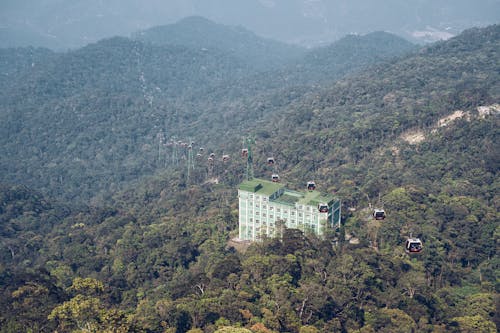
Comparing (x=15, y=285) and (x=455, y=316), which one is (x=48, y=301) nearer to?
(x=15, y=285)

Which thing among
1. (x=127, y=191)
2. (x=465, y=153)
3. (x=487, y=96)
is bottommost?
(x=127, y=191)

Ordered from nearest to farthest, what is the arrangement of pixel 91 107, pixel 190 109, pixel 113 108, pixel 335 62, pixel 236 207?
pixel 236 207 → pixel 91 107 → pixel 113 108 → pixel 190 109 → pixel 335 62

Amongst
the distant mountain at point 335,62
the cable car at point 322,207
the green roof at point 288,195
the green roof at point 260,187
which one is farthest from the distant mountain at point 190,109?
the cable car at point 322,207

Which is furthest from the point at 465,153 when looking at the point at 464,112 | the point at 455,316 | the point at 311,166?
the point at 455,316

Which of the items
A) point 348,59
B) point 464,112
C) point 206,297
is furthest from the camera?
point 348,59

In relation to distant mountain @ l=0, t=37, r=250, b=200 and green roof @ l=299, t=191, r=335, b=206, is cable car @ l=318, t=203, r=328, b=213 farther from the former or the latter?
distant mountain @ l=0, t=37, r=250, b=200

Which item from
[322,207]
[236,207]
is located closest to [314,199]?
[322,207]

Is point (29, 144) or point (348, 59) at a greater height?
point (348, 59)

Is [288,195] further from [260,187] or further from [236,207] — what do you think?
[236,207]
